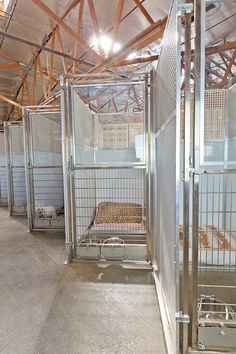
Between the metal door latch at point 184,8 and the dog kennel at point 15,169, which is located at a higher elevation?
the metal door latch at point 184,8

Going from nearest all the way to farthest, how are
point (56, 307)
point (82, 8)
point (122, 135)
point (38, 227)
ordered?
point (56, 307), point (82, 8), point (122, 135), point (38, 227)

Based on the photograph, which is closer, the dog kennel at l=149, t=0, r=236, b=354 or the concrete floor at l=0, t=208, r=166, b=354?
the dog kennel at l=149, t=0, r=236, b=354

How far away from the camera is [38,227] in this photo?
12.5 ft

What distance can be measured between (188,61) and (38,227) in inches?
141

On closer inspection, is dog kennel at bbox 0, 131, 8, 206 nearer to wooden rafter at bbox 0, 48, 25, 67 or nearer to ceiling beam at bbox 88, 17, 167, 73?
wooden rafter at bbox 0, 48, 25, 67

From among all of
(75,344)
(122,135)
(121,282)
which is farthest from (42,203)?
(75,344)

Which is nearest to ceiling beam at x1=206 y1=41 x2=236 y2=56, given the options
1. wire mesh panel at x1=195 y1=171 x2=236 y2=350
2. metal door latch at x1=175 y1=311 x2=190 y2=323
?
wire mesh panel at x1=195 y1=171 x2=236 y2=350

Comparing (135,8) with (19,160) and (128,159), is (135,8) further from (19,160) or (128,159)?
(19,160)

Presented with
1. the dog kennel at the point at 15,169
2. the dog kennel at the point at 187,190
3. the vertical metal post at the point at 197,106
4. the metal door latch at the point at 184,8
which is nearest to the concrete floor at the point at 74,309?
Result: the dog kennel at the point at 187,190

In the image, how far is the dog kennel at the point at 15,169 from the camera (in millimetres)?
4914

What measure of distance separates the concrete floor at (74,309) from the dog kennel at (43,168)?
1118 millimetres

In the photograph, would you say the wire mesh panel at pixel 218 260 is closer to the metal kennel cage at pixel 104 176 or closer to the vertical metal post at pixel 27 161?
the metal kennel cage at pixel 104 176

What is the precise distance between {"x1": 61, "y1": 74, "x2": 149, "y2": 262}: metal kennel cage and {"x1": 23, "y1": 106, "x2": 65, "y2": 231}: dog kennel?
2.97 ft

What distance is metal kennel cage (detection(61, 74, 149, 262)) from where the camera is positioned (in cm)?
244
